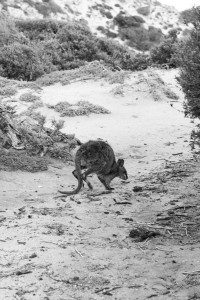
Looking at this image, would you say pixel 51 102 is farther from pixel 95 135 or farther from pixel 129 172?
pixel 129 172

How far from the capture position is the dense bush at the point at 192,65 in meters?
6.70

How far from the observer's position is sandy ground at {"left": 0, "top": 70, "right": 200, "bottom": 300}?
4.94 metres

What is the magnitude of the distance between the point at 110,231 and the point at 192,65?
248 cm

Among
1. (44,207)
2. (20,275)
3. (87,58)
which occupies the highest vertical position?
(20,275)

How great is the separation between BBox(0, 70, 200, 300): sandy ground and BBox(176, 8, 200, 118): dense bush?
170cm

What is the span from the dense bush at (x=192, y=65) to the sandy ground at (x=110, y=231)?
1.70 meters

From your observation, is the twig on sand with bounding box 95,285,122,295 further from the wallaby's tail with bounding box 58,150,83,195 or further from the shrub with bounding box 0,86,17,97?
the shrub with bounding box 0,86,17,97

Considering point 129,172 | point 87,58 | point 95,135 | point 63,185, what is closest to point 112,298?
point 63,185

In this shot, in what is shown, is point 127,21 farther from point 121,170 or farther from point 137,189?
point 137,189

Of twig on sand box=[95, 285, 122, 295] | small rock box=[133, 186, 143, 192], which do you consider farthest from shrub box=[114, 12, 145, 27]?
twig on sand box=[95, 285, 122, 295]

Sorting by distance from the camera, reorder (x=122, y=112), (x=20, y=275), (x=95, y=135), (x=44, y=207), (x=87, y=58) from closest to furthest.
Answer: (x=20, y=275) → (x=44, y=207) → (x=95, y=135) → (x=122, y=112) → (x=87, y=58)

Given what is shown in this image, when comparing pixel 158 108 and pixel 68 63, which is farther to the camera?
pixel 68 63

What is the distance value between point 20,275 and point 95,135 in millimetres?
7785

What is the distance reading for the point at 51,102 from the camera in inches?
603
